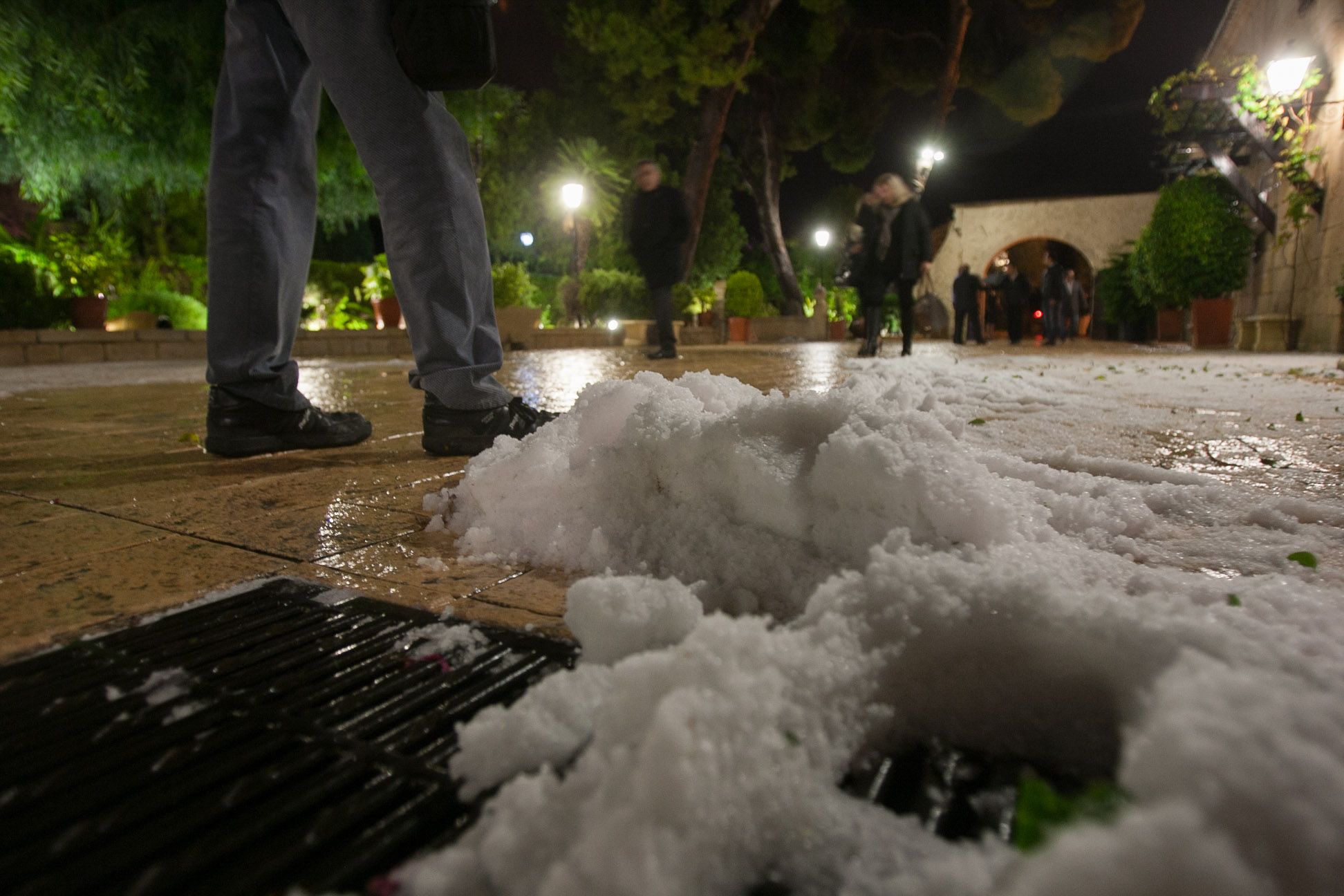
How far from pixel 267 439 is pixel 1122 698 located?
2.43m

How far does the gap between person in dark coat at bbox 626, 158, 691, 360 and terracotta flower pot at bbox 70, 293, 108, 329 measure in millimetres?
7421

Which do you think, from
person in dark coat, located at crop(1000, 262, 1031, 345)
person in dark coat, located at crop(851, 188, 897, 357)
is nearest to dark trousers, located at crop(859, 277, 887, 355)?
person in dark coat, located at crop(851, 188, 897, 357)

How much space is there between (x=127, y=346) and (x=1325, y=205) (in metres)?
15.3

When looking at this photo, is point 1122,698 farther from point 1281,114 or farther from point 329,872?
point 1281,114

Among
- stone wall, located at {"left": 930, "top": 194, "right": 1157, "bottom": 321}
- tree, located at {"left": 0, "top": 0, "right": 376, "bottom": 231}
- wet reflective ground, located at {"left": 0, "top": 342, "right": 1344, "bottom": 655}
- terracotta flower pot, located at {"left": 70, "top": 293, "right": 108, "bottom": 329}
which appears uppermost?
stone wall, located at {"left": 930, "top": 194, "right": 1157, "bottom": 321}

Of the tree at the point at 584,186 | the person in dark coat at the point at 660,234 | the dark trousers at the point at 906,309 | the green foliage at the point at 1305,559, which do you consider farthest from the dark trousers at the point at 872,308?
the tree at the point at 584,186

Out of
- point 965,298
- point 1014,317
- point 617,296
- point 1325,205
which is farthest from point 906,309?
point 1014,317

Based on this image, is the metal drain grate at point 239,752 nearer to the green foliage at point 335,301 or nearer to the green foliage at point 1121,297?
the green foliage at point 335,301

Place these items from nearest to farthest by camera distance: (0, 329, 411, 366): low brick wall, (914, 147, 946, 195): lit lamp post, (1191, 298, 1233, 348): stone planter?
(0, 329, 411, 366): low brick wall
(1191, 298, 1233, 348): stone planter
(914, 147, 946, 195): lit lamp post

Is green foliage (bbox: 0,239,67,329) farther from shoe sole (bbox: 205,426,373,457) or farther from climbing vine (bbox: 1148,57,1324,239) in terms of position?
climbing vine (bbox: 1148,57,1324,239)

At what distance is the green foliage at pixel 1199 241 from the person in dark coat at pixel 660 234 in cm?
860

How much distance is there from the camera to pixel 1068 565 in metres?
1.03

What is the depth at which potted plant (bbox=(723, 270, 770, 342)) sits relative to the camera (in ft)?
53.9

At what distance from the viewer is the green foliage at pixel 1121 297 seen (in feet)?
52.5
